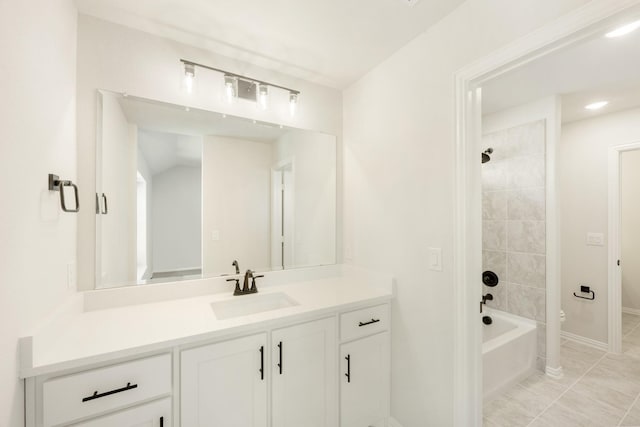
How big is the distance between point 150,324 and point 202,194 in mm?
827

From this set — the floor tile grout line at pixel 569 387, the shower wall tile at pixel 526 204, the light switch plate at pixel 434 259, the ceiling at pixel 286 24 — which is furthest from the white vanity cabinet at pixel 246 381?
the shower wall tile at pixel 526 204

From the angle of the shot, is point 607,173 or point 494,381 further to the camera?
point 607,173

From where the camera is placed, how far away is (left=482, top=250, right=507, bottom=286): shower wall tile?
8.84ft

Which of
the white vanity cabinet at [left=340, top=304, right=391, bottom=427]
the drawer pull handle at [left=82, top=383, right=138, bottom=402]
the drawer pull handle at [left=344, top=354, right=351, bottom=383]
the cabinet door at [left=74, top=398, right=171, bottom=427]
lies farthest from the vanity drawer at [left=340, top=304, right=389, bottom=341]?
the drawer pull handle at [left=82, top=383, right=138, bottom=402]

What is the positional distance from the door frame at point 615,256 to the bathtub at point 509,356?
1014 mm

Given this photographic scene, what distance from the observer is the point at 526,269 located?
2494mm

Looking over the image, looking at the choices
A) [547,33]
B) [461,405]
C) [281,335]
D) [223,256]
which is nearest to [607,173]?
[547,33]

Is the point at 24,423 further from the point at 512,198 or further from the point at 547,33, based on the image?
the point at 512,198

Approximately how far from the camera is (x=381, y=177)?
1847mm

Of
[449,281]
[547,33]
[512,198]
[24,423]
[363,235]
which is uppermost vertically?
[547,33]

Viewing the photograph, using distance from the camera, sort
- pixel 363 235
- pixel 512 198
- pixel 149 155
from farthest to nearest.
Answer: pixel 512 198 → pixel 363 235 → pixel 149 155

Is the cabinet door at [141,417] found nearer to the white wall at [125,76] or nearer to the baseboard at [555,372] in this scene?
the white wall at [125,76]

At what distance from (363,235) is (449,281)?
2.44 feet

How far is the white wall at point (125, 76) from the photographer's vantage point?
1376 millimetres
